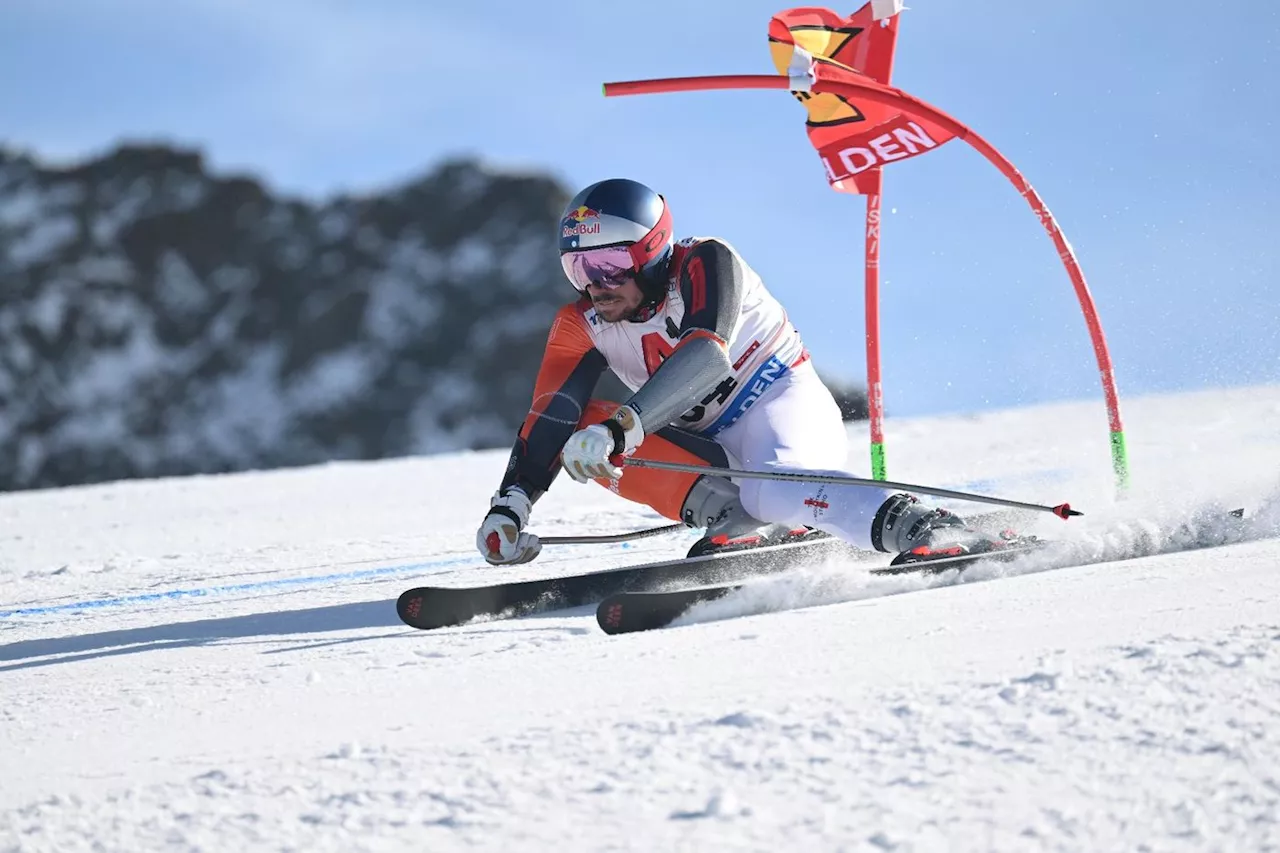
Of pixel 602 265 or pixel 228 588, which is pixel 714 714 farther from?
pixel 228 588

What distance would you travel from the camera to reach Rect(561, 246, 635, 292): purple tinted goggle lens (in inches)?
181

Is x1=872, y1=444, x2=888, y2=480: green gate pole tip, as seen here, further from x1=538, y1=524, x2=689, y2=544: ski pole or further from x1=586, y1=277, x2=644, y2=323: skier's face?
x1=586, y1=277, x2=644, y2=323: skier's face

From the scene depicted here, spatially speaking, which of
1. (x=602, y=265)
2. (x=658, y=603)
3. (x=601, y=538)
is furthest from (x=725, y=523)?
(x=658, y=603)

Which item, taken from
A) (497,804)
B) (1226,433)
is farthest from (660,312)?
(1226,433)

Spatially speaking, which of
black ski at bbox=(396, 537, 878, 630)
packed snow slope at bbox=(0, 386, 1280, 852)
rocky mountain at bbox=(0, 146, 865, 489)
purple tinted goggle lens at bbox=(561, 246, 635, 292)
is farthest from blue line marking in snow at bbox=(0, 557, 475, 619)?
rocky mountain at bbox=(0, 146, 865, 489)

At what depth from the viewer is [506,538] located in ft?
14.5

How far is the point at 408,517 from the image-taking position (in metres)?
8.73

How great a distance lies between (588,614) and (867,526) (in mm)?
883

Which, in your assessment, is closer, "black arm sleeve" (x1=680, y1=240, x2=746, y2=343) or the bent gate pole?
"black arm sleeve" (x1=680, y1=240, x2=746, y2=343)

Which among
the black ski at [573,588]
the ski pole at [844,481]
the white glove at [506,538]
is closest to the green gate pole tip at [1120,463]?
the ski pole at [844,481]

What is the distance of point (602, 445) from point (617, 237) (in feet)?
2.82

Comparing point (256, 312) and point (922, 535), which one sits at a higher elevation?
point (256, 312)

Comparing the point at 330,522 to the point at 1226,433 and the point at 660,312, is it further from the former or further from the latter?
the point at 1226,433

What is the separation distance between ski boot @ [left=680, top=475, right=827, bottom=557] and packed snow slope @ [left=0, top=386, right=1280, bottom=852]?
340mm
